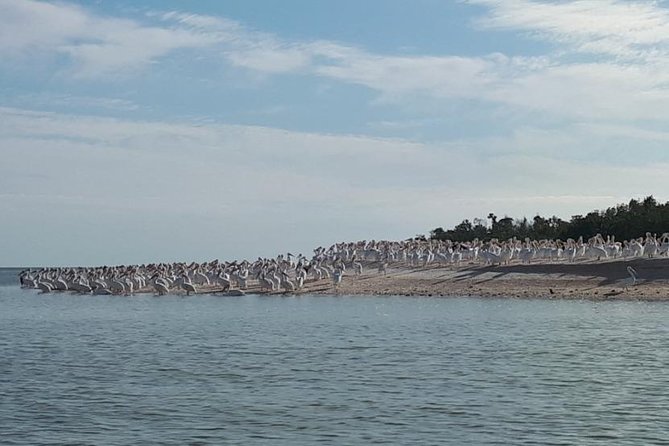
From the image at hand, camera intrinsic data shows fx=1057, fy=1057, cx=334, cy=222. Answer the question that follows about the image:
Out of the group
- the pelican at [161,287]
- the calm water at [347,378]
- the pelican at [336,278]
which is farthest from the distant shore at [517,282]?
the calm water at [347,378]

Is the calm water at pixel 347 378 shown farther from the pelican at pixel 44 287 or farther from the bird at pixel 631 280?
the pelican at pixel 44 287

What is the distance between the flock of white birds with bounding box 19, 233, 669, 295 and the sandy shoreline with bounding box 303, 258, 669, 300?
1.01m

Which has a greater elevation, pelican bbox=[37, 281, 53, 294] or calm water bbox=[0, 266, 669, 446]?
pelican bbox=[37, 281, 53, 294]

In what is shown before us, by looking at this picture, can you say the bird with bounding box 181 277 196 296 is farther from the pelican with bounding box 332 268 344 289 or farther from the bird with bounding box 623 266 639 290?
the bird with bounding box 623 266 639 290

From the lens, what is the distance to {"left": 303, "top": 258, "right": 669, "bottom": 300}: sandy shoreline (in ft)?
120

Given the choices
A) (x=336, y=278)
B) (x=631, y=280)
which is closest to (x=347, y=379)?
(x=631, y=280)

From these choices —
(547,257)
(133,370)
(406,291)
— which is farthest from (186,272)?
(133,370)

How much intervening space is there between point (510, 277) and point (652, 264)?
5.33 meters

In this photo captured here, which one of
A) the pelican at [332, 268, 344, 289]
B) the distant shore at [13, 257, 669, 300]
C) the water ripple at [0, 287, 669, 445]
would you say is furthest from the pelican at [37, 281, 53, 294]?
the water ripple at [0, 287, 669, 445]

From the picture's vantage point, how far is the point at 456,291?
39.7 meters

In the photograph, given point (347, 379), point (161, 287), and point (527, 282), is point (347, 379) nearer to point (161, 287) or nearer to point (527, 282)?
point (527, 282)

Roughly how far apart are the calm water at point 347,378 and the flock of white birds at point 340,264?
1154 centimetres

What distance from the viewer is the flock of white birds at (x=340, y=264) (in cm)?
4384

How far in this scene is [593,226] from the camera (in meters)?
60.2
